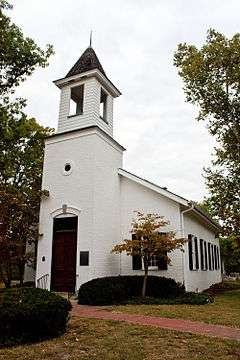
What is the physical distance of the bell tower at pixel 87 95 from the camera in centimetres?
1509

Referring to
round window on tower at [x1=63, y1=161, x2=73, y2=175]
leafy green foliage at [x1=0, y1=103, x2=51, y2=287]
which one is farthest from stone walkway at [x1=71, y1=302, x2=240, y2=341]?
round window on tower at [x1=63, y1=161, x2=73, y2=175]

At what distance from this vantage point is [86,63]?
647 inches

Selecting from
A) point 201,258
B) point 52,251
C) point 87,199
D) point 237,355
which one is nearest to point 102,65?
point 87,199

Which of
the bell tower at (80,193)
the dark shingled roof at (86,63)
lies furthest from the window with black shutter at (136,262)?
the dark shingled roof at (86,63)

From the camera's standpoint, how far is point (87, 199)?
1380 centimetres

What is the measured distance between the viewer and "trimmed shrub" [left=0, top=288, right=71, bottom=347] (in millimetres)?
5984

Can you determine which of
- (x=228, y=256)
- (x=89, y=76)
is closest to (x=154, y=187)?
(x=89, y=76)

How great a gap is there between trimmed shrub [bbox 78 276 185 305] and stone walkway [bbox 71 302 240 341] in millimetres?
1336

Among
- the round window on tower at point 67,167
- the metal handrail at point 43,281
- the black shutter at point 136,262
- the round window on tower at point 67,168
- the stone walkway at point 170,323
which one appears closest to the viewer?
the stone walkway at point 170,323

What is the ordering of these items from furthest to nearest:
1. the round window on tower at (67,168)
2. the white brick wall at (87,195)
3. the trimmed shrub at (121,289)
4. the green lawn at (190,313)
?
1. the round window on tower at (67,168)
2. the white brick wall at (87,195)
3. the trimmed shrub at (121,289)
4. the green lawn at (190,313)

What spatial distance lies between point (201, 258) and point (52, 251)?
27.5ft

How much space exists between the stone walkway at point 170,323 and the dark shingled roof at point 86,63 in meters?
10.7

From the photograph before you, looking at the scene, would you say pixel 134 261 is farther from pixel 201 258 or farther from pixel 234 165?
pixel 234 165

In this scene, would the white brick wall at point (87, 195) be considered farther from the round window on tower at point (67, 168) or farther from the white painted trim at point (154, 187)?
the white painted trim at point (154, 187)
